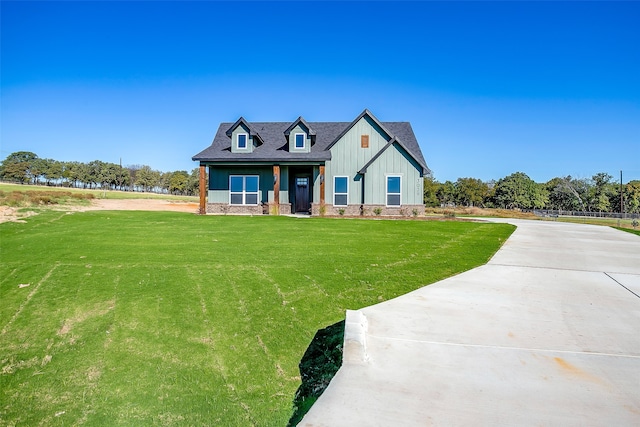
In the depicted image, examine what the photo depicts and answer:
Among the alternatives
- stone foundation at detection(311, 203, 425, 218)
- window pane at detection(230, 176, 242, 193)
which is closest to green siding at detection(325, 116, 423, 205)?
stone foundation at detection(311, 203, 425, 218)

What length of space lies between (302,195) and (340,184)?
9.89 ft

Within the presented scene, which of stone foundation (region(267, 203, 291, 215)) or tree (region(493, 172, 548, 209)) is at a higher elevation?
tree (region(493, 172, 548, 209))

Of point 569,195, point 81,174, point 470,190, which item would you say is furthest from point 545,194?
point 81,174

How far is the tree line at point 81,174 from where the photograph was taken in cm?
9050

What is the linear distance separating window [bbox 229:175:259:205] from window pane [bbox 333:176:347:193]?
4802 mm

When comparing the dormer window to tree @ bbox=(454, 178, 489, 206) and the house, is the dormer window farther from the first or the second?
tree @ bbox=(454, 178, 489, 206)

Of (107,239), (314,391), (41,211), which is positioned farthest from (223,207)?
(314,391)

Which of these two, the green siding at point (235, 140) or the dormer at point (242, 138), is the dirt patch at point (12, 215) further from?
the dormer at point (242, 138)

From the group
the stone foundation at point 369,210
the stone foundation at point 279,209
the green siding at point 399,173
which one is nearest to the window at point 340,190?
the stone foundation at point 369,210

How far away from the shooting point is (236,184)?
73.7 feet

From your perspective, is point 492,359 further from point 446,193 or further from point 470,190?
point 446,193

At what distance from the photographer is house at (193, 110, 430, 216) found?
2112 centimetres

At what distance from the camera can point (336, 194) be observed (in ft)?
72.0

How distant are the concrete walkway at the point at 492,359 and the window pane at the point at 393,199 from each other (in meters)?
16.0
